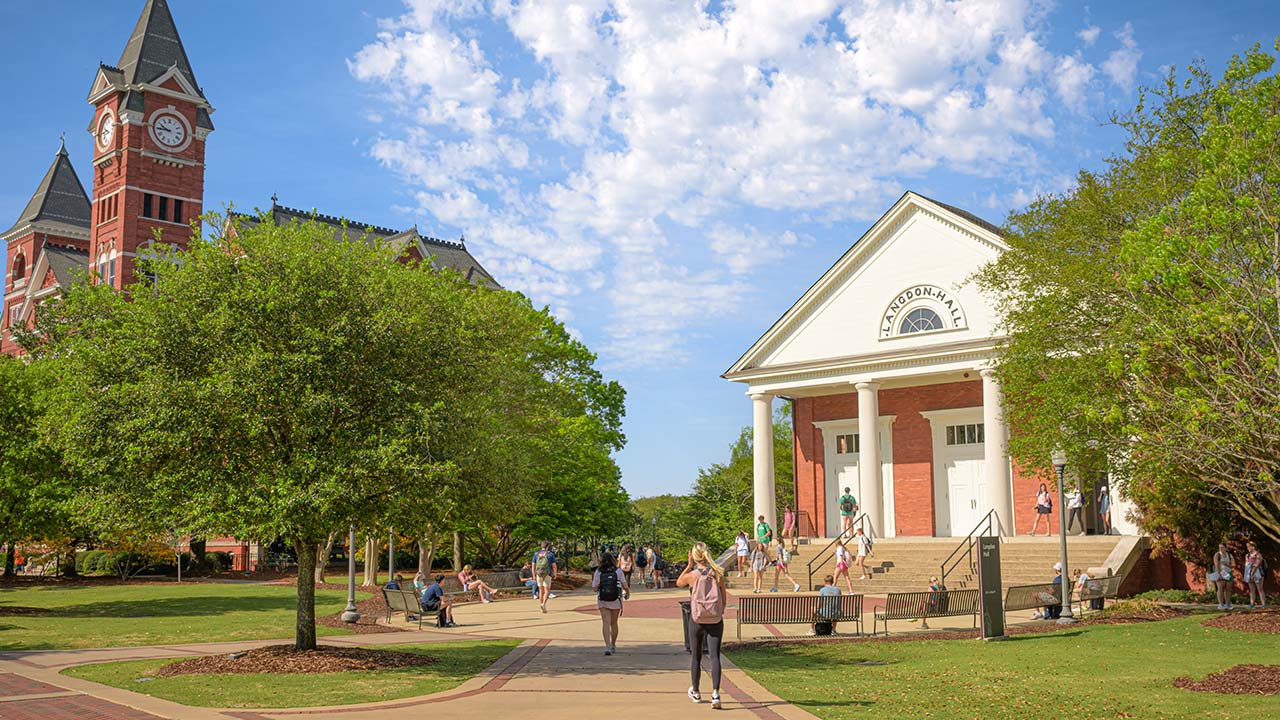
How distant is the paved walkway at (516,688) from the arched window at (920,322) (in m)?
16.1

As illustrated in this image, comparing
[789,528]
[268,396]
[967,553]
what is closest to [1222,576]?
[967,553]

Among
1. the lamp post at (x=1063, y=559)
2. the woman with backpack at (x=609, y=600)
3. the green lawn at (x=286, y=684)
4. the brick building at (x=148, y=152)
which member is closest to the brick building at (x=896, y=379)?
the lamp post at (x=1063, y=559)

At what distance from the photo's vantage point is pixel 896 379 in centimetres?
3288

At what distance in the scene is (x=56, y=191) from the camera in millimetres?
79250

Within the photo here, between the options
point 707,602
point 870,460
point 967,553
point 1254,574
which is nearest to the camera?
point 707,602

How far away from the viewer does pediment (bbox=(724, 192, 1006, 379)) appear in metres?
31.9

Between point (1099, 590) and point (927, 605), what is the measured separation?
238 inches

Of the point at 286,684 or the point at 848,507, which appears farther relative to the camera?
the point at 848,507

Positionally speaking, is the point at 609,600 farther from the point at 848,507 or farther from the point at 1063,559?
the point at 848,507

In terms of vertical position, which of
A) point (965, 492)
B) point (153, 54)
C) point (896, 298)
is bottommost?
point (965, 492)

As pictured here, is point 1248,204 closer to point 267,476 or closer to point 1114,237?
A: point 1114,237

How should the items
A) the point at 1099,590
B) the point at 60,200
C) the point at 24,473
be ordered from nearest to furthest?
the point at 1099,590 → the point at 24,473 → the point at 60,200

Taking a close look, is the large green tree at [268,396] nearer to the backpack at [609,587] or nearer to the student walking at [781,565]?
the backpack at [609,587]

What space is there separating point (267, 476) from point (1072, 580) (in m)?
18.8
